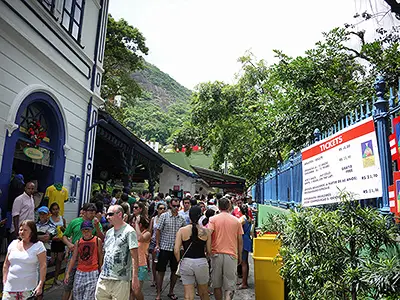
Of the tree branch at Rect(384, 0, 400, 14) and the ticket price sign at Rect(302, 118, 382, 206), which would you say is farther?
the tree branch at Rect(384, 0, 400, 14)

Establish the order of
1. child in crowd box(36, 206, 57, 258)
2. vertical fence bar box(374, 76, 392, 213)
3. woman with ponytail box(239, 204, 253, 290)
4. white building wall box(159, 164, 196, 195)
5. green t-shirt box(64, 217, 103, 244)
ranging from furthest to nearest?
1. white building wall box(159, 164, 196, 195)
2. woman with ponytail box(239, 204, 253, 290)
3. child in crowd box(36, 206, 57, 258)
4. green t-shirt box(64, 217, 103, 244)
5. vertical fence bar box(374, 76, 392, 213)

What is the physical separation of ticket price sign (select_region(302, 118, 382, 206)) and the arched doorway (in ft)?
19.1

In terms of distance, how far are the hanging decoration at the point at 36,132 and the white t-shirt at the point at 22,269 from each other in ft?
14.1

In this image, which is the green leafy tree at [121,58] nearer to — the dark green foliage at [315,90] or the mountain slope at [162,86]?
the dark green foliage at [315,90]

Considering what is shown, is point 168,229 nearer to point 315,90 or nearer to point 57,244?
point 57,244

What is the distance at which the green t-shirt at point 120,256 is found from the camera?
3.81 m

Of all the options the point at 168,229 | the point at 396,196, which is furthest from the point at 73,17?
the point at 396,196

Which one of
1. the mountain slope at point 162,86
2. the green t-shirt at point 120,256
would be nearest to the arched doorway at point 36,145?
the green t-shirt at point 120,256

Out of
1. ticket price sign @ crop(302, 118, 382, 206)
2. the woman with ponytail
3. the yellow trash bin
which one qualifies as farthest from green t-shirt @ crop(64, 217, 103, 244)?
ticket price sign @ crop(302, 118, 382, 206)

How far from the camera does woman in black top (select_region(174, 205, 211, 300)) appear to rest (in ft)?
15.0

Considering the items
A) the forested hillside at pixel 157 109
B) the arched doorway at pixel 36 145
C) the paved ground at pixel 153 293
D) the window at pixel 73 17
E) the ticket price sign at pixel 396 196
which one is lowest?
the paved ground at pixel 153 293

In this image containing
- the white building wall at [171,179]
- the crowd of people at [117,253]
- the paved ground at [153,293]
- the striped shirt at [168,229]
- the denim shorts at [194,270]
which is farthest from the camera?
the white building wall at [171,179]

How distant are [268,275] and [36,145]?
591cm

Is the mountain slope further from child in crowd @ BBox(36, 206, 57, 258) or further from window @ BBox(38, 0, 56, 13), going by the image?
child in crowd @ BBox(36, 206, 57, 258)
